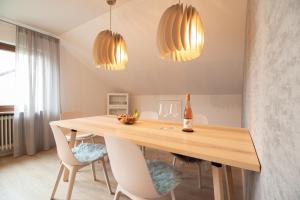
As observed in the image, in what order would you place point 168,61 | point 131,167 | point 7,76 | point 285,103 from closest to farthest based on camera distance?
1. point 285,103
2. point 131,167
3. point 7,76
4. point 168,61

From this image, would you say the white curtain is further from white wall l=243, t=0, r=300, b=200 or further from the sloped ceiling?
white wall l=243, t=0, r=300, b=200

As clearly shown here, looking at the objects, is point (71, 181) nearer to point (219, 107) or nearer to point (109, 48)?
point (109, 48)

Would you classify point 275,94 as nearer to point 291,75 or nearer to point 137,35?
point 291,75

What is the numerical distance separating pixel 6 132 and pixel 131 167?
293 centimetres

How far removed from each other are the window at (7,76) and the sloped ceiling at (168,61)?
3.16 ft

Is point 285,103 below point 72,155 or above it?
above

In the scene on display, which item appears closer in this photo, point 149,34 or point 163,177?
point 163,177

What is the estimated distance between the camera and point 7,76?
2.79 metres

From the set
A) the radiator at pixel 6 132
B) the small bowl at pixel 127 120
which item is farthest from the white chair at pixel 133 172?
the radiator at pixel 6 132

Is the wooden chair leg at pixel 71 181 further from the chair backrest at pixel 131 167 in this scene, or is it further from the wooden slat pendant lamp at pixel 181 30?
the wooden slat pendant lamp at pixel 181 30

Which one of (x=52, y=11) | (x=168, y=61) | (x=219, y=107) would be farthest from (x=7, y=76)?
(x=219, y=107)

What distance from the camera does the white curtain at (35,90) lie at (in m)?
2.70

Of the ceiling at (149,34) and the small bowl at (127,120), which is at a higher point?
the ceiling at (149,34)

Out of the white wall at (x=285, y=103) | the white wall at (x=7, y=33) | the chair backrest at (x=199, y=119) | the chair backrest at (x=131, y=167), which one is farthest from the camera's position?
the white wall at (x=7, y=33)
